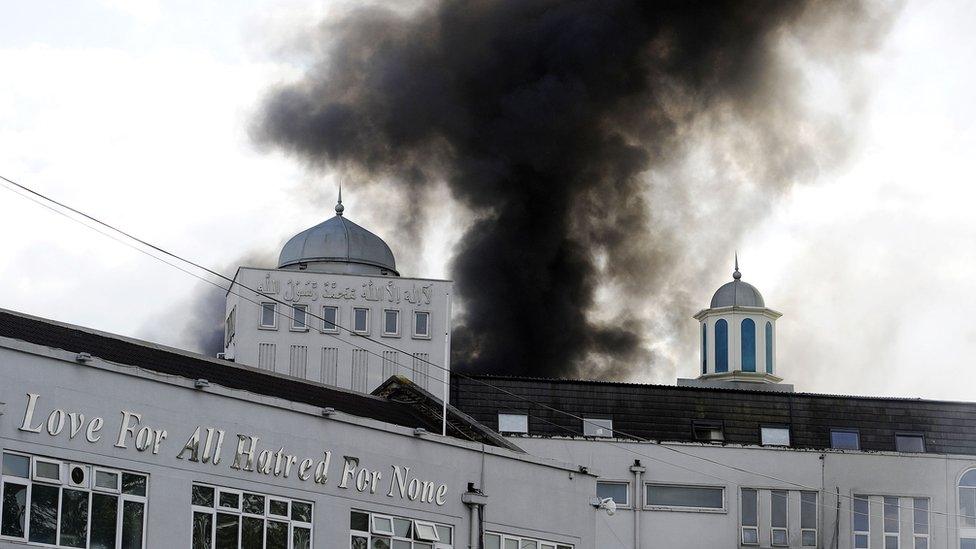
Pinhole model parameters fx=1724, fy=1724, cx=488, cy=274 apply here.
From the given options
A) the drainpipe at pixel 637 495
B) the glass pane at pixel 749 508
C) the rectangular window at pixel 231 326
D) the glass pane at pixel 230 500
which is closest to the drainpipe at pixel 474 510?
the glass pane at pixel 230 500

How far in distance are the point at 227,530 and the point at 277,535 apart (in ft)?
4.98

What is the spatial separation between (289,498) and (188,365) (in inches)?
168

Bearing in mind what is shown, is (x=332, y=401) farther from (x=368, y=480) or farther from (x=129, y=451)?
(x=129, y=451)

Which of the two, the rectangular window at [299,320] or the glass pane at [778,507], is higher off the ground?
the rectangular window at [299,320]

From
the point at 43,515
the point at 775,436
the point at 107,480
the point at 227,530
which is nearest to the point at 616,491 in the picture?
the point at 775,436

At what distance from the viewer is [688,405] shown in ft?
218

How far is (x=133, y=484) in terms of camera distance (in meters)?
32.8

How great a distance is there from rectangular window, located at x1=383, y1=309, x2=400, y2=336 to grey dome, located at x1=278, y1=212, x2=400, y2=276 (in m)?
5.03

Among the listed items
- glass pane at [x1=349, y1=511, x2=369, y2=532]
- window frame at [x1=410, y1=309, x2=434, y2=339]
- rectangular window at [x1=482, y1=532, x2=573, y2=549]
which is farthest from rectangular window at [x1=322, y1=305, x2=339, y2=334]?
glass pane at [x1=349, y1=511, x2=369, y2=532]

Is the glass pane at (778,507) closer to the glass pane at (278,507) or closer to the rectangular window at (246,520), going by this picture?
the rectangular window at (246,520)

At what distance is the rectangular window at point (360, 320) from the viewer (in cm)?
8400

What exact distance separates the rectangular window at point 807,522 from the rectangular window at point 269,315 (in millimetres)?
→ 29994

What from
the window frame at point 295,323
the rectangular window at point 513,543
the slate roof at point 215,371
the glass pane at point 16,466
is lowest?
the glass pane at point 16,466

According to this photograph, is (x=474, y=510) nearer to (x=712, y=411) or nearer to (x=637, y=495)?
(x=637, y=495)
